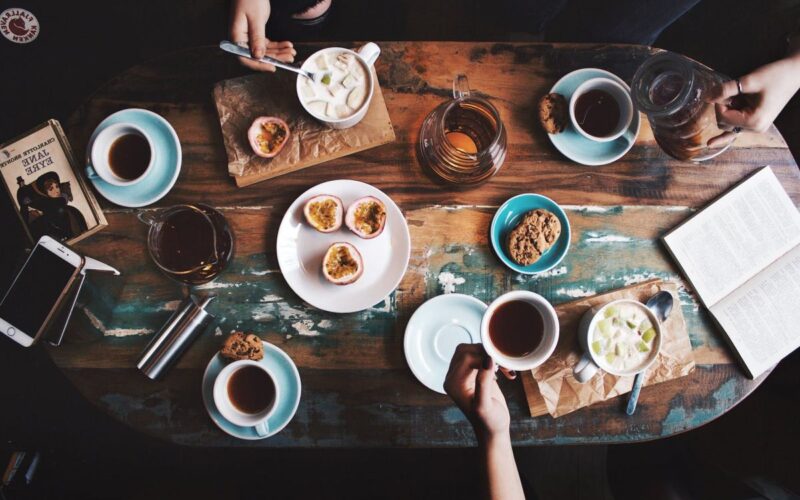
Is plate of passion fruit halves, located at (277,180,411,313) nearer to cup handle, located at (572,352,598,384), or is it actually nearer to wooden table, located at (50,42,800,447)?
wooden table, located at (50,42,800,447)

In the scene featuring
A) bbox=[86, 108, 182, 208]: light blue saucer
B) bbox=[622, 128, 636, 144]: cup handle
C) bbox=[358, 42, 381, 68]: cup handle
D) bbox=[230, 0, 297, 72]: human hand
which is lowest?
bbox=[622, 128, 636, 144]: cup handle

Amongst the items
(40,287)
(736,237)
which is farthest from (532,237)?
(40,287)

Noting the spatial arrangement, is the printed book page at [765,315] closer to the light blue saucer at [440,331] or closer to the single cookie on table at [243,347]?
the light blue saucer at [440,331]

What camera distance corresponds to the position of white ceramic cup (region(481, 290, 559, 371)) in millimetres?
1714

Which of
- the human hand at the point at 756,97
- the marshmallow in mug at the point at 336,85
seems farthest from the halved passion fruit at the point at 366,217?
the human hand at the point at 756,97

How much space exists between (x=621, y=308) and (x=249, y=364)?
1.29 m

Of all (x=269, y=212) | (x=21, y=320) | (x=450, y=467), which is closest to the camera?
(x=21, y=320)

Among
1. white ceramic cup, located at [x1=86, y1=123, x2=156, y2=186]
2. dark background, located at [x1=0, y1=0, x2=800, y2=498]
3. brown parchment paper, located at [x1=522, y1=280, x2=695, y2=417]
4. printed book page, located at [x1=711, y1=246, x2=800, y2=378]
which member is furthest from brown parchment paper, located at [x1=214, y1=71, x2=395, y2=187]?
printed book page, located at [x1=711, y1=246, x2=800, y2=378]

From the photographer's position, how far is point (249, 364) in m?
1.78

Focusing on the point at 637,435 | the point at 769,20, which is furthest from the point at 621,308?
the point at 769,20

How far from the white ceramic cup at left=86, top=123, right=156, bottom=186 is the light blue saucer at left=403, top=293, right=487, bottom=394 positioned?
1.08 meters

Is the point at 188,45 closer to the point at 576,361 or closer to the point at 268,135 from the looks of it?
the point at 268,135

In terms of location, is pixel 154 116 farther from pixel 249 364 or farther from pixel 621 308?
pixel 621 308

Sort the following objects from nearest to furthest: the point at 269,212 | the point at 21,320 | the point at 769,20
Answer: the point at 21,320
the point at 269,212
the point at 769,20
